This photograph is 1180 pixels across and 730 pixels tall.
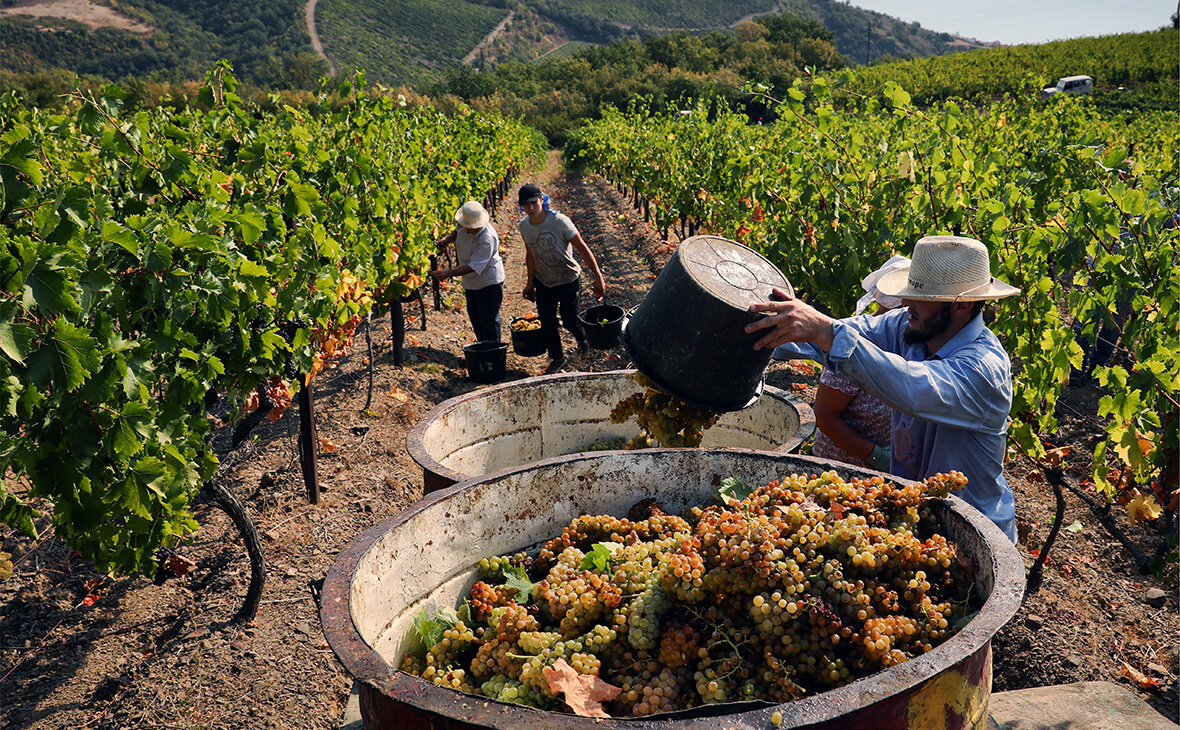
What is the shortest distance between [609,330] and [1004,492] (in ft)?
16.5

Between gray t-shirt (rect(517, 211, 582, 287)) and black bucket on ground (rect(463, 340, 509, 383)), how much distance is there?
90 cm

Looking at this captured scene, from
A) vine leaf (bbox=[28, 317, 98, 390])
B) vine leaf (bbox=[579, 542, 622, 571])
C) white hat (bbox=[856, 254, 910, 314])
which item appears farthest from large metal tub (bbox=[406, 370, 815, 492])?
vine leaf (bbox=[28, 317, 98, 390])

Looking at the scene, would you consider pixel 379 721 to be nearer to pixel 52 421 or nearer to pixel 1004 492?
pixel 52 421

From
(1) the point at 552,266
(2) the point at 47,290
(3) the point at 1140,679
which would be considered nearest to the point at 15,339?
(2) the point at 47,290

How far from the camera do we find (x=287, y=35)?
78.4 meters

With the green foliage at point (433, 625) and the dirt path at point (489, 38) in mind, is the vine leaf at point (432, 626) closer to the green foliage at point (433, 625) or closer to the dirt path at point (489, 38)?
the green foliage at point (433, 625)

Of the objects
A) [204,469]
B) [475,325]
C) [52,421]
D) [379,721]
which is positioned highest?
[52,421]

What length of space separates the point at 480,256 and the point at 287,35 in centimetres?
8251

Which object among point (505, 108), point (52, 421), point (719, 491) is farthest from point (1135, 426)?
point (505, 108)

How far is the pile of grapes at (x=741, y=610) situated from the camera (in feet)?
6.26

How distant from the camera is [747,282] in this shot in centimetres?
263

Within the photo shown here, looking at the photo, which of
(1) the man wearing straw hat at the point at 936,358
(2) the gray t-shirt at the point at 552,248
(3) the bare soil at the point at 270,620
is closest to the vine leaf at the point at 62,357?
(3) the bare soil at the point at 270,620

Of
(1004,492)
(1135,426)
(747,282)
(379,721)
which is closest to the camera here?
(379,721)

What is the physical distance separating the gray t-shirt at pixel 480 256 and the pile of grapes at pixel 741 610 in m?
5.83
